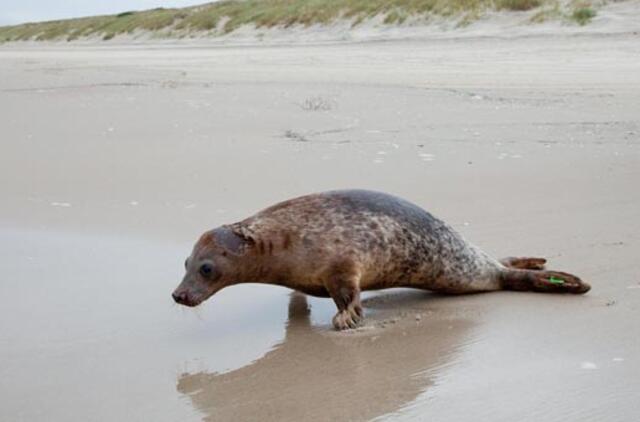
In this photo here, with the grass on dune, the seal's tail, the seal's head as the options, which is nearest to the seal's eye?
the seal's head

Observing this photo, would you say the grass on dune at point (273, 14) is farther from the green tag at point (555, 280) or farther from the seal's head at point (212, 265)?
the seal's head at point (212, 265)

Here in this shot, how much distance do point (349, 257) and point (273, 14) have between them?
2652cm

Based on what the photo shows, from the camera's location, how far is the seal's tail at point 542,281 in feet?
14.3

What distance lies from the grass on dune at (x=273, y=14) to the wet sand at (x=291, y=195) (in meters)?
11.2

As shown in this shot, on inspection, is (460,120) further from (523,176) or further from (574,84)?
(574,84)

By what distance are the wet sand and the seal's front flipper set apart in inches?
7.5

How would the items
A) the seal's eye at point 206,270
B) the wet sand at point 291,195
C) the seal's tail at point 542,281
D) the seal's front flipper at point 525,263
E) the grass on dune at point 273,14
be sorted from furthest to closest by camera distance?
the grass on dune at point 273,14
the seal's front flipper at point 525,263
the seal's tail at point 542,281
the seal's eye at point 206,270
the wet sand at point 291,195

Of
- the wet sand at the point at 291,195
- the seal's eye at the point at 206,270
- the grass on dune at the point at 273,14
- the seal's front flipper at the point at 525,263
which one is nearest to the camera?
the wet sand at the point at 291,195

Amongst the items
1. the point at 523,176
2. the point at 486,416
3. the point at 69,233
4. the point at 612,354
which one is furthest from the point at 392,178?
the point at 486,416

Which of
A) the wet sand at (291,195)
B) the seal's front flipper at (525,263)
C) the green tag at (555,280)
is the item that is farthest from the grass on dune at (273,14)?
the green tag at (555,280)

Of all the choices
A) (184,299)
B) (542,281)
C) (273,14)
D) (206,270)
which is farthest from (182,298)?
(273,14)

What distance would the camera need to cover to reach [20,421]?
3.02m

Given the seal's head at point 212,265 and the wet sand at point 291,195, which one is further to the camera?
the seal's head at point 212,265

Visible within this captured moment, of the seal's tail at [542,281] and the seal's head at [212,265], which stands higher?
the seal's head at [212,265]
